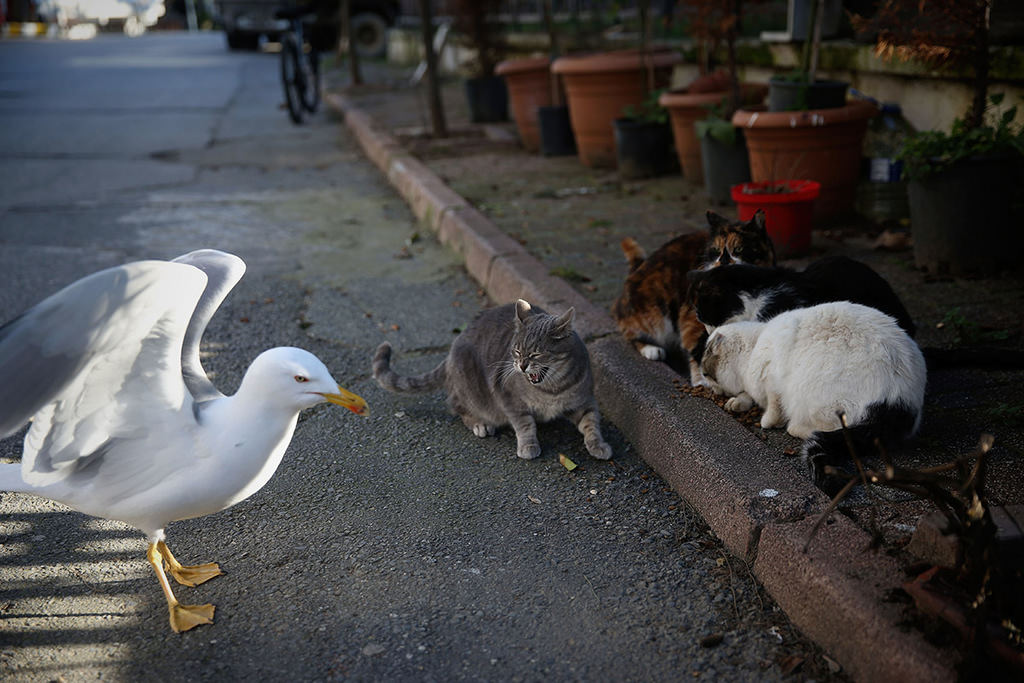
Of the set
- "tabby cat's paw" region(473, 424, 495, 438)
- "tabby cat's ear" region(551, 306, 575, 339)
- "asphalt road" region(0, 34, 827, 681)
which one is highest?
"tabby cat's ear" region(551, 306, 575, 339)

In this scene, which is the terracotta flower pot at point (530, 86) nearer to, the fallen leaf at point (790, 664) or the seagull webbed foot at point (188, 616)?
the seagull webbed foot at point (188, 616)

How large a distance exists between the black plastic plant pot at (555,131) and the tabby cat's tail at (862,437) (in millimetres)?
5948

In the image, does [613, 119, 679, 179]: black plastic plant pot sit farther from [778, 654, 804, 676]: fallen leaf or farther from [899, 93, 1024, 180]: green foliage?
[778, 654, 804, 676]: fallen leaf

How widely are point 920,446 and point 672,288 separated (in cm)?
130

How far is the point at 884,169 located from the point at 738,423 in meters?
3.08

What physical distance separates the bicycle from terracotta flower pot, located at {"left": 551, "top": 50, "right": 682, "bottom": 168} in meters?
5.36

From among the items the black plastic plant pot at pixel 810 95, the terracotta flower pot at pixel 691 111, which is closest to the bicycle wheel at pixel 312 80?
the terracotta flower pot at pixel 691 111

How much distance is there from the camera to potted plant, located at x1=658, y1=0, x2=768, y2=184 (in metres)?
6.02

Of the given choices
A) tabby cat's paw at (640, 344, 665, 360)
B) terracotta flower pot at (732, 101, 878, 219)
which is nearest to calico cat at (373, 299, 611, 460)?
tabby cat's paw at (640, 344, 665, 360)

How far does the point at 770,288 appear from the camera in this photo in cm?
Answer: 335

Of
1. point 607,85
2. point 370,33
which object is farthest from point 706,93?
point 370,33

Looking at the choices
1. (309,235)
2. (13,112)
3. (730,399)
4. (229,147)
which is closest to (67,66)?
(13,112)

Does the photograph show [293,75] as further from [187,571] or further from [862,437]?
[862,437]

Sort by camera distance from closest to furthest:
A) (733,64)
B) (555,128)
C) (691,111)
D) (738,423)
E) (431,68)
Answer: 1. (738,423)
2. (733,64)
3. (691,111)
4. (555,128)
5. (431,68)
